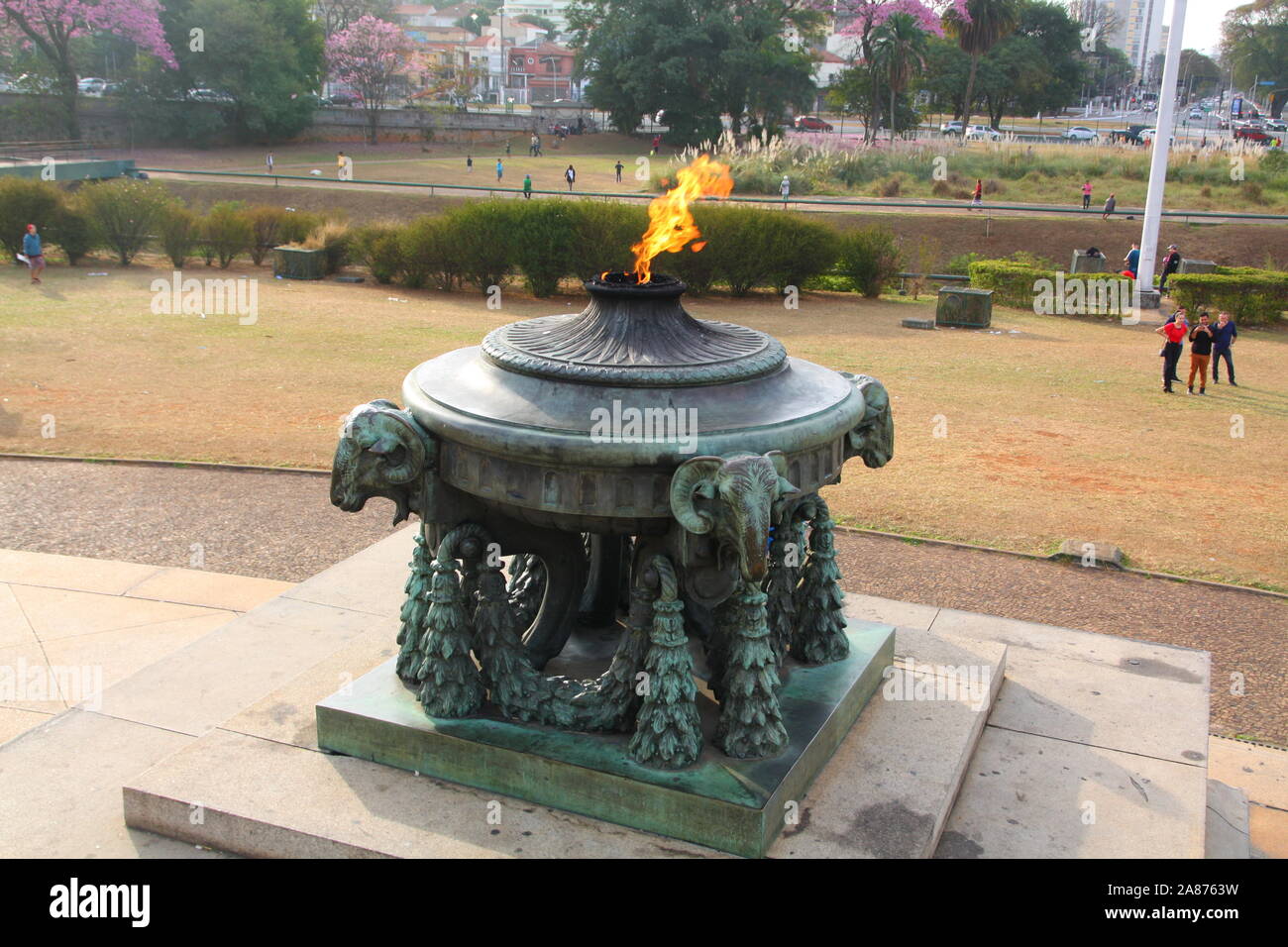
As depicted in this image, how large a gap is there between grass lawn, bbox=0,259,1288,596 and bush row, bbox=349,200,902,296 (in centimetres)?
Result: 87

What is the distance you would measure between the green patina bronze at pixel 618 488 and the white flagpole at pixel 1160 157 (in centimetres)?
1941

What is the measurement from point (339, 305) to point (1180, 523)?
1527 cm

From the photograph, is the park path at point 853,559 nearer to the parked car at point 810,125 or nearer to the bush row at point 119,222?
the bush row at point 119,222

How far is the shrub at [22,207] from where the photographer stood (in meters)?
23.2

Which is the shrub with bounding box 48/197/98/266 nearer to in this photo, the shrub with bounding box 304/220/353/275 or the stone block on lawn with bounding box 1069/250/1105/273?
the shrub with bounding box 304/220/353/275

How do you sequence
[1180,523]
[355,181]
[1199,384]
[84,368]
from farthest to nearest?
[355,181] < [1199,384] < [84,368] < [1180,523]

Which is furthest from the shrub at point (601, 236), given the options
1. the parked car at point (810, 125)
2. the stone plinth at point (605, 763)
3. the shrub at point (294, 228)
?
the parked car at point (810, 125)

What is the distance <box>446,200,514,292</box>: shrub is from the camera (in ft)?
73.3

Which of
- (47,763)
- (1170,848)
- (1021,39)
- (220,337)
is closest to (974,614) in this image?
(1170,848)

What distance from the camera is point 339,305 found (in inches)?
803

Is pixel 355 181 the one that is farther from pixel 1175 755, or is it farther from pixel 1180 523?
pixel 1175 755

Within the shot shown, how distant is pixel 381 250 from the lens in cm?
2312

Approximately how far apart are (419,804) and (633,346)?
2.07m

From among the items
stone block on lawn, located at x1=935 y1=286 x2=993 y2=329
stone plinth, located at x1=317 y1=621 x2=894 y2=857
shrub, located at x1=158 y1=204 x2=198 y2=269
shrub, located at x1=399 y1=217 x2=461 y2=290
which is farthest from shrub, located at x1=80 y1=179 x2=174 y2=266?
stone plinth, located at x1=317 y1=621 x2=894 y2=857
